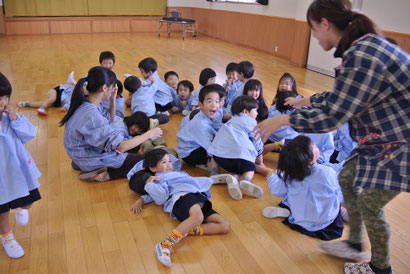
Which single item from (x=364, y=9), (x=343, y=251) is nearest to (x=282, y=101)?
(x=343, y=251)

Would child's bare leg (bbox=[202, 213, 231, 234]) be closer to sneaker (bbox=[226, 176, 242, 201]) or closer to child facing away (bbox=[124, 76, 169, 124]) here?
sneaker (bbox=[226, 176, 242, 201])

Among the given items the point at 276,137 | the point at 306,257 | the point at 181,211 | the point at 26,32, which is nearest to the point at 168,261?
the point at 181,211

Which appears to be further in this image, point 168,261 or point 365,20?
point 168,261

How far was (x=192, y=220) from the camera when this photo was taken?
1.87 metres

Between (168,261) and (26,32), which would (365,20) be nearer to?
(168,261)

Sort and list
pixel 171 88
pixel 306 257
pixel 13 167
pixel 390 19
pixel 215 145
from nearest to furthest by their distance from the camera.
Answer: pixel 13 167 < pixel 306 257 < pixel 215 145 < pixel 171 88 < pixel 390 19

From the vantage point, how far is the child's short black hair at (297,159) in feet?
6.24

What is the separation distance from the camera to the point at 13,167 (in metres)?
1.69

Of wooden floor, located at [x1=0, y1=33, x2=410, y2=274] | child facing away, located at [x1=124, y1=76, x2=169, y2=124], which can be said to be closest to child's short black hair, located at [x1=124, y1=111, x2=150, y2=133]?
wooden floor, located at [x1=0, y1=33, x2=410, y2=274]

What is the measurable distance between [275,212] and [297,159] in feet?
1.37

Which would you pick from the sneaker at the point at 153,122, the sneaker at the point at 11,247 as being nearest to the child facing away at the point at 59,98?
the sneaker at the point at 153,122

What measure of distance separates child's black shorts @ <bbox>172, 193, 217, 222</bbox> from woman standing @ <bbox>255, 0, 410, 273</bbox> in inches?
29.0

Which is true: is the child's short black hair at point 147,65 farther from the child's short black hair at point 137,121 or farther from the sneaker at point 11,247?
the sneaker at point 11,247

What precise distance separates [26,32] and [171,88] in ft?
25.0
